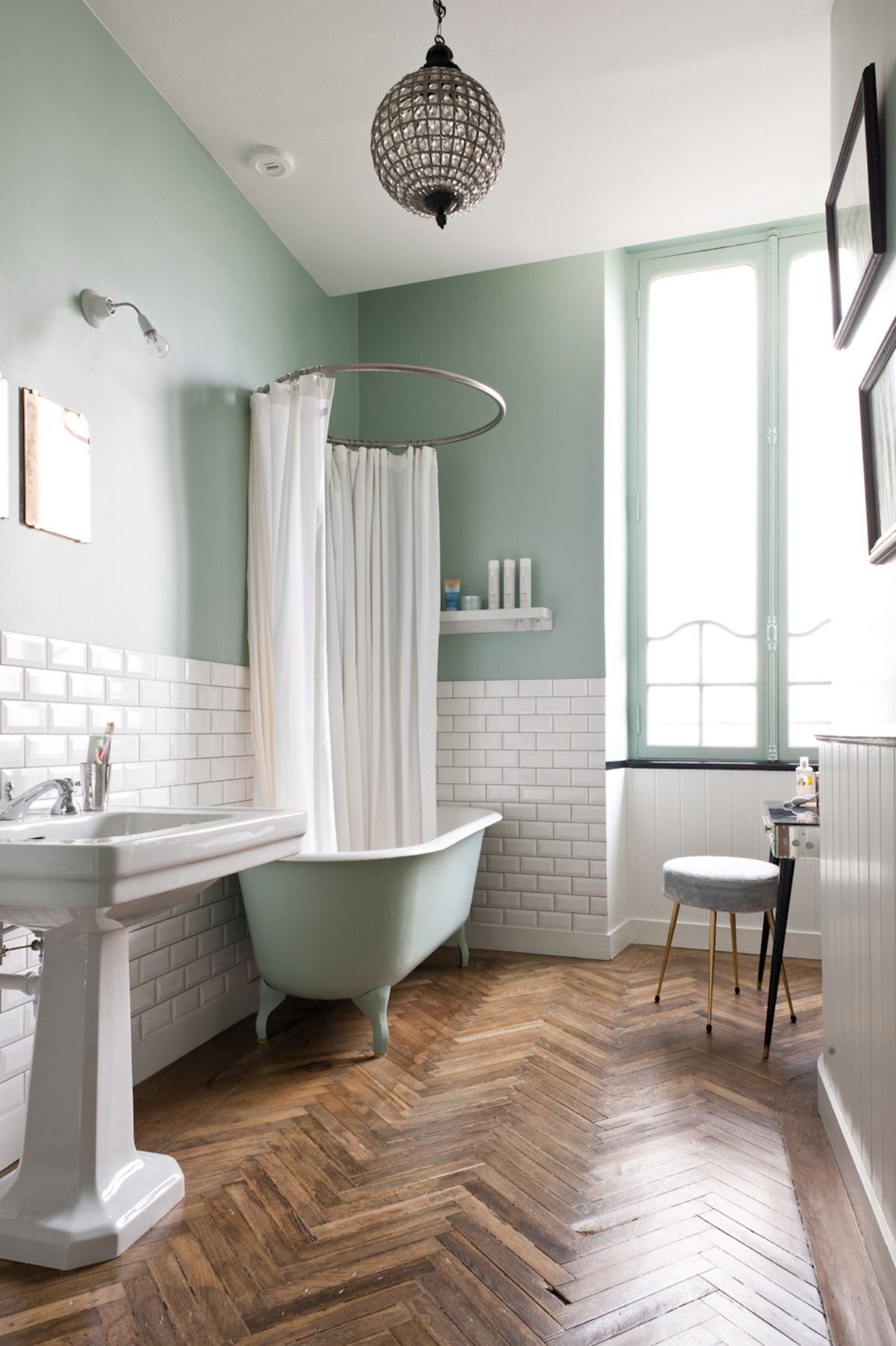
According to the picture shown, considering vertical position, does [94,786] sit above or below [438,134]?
below

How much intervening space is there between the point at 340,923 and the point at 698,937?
6.79ft

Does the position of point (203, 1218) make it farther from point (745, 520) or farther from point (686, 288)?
point (686, 288)

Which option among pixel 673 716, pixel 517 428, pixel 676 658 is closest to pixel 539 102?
pixel 517 428

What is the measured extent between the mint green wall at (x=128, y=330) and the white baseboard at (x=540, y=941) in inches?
72.7

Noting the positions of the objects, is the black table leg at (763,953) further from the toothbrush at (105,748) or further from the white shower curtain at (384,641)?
the toothbrush at (105,748)

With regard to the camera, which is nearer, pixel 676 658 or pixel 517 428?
pixel 517 428

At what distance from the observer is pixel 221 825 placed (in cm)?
186

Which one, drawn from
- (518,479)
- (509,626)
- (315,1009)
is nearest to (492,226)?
(518,479)

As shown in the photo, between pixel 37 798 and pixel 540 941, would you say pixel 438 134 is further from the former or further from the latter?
pixel 540 941

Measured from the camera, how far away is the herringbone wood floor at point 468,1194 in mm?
1610

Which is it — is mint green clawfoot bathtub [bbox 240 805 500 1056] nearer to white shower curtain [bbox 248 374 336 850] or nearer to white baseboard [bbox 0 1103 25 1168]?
white shower curtain [bbox 248 374 336 850]

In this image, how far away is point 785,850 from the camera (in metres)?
2.76

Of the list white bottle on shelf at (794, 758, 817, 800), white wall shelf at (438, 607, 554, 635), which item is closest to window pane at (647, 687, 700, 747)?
white wall shelf at (438, 607, 554, 635)

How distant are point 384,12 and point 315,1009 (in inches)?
128
